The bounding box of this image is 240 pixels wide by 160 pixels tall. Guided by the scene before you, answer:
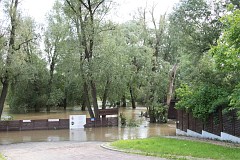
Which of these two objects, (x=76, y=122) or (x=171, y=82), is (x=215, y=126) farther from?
(x=171, y=82)

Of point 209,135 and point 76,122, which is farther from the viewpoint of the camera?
point 76,122

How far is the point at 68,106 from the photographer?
5638cm

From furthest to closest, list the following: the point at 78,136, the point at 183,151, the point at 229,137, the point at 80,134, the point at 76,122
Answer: the point at 76,122 → the point at 80,134 → the point at 78,136 → the point at 229,137 → the point at 183,151

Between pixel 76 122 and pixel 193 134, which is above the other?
pixel 76 122

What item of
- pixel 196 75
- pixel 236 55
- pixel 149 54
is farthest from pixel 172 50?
pixel 236 55

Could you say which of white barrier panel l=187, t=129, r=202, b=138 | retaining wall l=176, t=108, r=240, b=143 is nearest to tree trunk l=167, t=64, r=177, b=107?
retaining wall l=176, t=108, r=240, b=143

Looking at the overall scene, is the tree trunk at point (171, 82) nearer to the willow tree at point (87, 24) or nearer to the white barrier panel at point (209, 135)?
the willow tree at point (87, 24)

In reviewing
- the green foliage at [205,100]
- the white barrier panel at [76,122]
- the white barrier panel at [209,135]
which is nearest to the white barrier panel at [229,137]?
the white barrier panel at [209,135]

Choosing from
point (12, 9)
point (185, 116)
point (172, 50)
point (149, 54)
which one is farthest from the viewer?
point (172, 50)

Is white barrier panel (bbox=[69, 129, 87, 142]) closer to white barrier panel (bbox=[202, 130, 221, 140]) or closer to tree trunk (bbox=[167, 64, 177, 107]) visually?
white barrier panel (bbox=[202, 130, 221, 140])

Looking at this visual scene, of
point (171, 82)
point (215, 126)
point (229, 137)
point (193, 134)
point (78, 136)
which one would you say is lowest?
point (78, 136)

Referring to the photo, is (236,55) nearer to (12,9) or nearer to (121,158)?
(121,158)

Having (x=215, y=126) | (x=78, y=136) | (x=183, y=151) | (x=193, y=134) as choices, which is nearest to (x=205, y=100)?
(x=215, y=126)

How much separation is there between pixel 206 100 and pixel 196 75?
571 cm
